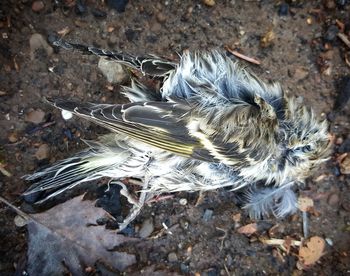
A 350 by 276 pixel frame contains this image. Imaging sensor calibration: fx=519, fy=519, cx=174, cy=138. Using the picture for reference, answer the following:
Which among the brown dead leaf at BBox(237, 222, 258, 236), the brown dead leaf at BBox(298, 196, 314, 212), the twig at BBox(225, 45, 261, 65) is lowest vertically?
the brown dead leaf at BBox(237, 222, 258, 236)

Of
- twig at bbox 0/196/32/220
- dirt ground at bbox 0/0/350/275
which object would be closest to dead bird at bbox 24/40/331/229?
twig at bbox 0/196/32/220

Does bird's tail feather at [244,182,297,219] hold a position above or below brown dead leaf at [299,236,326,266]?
above

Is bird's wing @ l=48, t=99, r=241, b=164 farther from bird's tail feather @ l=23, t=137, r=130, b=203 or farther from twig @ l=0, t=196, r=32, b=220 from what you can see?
twig @ l=0, t=196, r=32, b=220

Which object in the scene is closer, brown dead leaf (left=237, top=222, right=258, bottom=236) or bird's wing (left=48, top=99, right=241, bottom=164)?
bird's wing (left=48, top=99, right=241, bottom=164)

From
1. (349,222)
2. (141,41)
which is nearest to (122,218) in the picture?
(141,41)

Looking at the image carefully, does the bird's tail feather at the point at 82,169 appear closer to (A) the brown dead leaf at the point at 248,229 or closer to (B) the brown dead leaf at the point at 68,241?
(B) the brown dead leaf at the point at 68,241

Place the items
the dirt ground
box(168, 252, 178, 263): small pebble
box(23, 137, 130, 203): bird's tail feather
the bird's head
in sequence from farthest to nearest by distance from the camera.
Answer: box(168, 252, 178, 263): small pebble
the dirt ground
box(23, 137, 130, 203): bird's tail feather
the bird's head

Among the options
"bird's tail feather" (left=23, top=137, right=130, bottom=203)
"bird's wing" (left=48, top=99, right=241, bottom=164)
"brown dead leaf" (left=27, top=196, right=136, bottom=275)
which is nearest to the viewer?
A: "bird's wing" (left=48, top=99, right=241, bottom=164)

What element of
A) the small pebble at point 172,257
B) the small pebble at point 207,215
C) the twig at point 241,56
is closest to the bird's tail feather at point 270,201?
the small pebble at point 207,215
